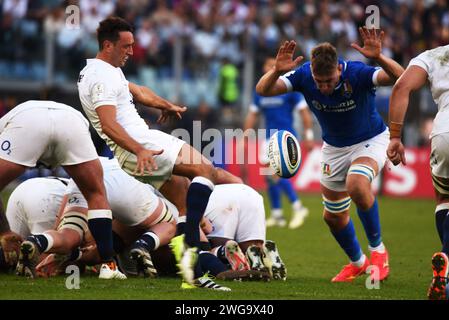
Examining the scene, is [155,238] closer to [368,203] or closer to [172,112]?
[172,112]

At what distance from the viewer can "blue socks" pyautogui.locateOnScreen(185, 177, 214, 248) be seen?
725cm

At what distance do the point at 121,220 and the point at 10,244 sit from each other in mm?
1061

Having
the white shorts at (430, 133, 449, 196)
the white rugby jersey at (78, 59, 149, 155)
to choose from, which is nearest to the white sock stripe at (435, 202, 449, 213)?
the white shorts at (430, 133, 449, 196)

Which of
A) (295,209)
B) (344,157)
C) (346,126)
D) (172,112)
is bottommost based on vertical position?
(295,209)

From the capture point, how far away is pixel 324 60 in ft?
26.1

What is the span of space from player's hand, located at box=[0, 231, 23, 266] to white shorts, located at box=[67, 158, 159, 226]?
2.02ft

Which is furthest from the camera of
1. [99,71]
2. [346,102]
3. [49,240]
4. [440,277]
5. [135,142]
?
[346,102]

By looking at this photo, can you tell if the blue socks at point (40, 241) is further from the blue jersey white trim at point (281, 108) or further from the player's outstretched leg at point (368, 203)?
the blue jersey white trim at point (281, 108)

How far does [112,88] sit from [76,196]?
4.08ft

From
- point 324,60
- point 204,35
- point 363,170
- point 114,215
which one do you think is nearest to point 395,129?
point 324,60

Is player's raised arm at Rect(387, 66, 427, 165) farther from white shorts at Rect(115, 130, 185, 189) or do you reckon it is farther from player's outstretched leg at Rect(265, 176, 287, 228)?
player's outstretched leg at Rect(265, 176, 287, 228)

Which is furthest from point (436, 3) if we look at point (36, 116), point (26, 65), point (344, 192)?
point (36, 116)

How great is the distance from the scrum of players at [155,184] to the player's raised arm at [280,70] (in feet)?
0.04

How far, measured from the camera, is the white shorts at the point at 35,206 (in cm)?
839
